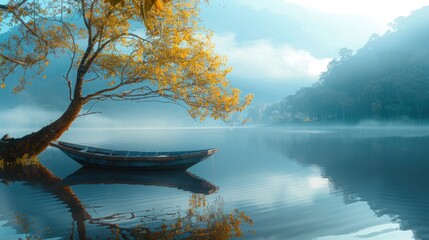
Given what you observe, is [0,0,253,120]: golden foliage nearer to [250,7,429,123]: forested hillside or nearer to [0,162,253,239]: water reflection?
[0,162,253,239]: water reflection

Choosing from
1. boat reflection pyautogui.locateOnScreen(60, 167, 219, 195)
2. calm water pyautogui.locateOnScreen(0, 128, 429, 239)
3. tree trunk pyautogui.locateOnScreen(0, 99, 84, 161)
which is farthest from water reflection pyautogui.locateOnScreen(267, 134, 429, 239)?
tree trunk pyautogui.locateOnScreen(0, 99, 84, 161)

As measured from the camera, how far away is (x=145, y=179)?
18.5 metres

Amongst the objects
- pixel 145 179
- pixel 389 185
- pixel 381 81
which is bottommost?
pixel 389 185

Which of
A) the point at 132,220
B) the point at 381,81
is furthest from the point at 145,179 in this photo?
the point at 381,81

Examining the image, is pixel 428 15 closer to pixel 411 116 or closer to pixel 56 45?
pixel 411 116

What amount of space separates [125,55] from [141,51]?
5.71 feet

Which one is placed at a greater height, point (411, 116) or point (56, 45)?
point (56, 45)

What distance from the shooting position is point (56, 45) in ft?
77.0

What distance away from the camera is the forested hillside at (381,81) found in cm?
8806

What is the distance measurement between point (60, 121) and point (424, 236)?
21.6 meters

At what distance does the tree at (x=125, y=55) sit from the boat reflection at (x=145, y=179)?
15.7 feet

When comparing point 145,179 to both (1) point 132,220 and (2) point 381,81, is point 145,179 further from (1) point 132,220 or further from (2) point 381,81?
(2) point 381,81

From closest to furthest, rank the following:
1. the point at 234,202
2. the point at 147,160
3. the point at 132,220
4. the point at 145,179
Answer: the point at 132,220 < the point at 234,202 < the point at 145,179 < the point at 147,160

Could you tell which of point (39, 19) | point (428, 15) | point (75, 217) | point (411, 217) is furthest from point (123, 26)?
point (428, 15)
